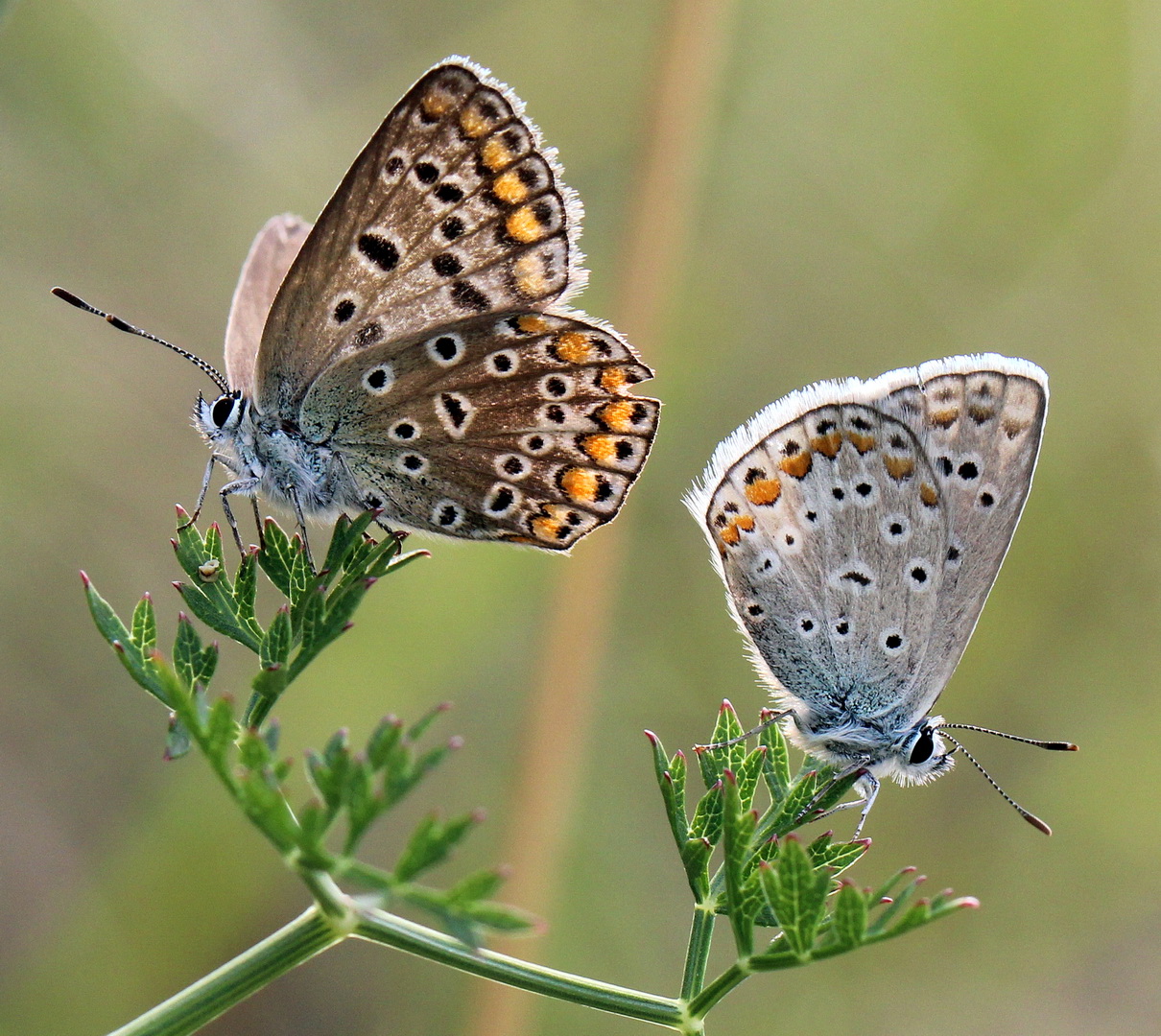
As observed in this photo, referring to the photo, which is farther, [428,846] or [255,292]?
[255,292]

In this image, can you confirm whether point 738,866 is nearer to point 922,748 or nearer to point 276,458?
point 922,748

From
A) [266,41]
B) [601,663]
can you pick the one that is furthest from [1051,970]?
[266,41]

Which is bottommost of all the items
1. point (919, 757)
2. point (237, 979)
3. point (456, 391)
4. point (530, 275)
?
point (919, 757)

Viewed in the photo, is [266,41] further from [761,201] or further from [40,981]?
[40,981]

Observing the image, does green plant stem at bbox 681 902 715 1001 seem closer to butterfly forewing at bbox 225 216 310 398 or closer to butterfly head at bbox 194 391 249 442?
butterfly head at bbox 194 391 249 442

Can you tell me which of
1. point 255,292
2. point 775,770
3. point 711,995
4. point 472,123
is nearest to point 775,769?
point 775,770

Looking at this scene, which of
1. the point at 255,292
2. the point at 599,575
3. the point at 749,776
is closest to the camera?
the point at 749,776
